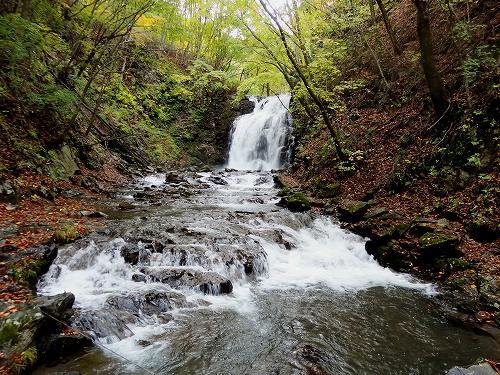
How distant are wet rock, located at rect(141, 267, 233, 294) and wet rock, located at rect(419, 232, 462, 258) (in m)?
4.44

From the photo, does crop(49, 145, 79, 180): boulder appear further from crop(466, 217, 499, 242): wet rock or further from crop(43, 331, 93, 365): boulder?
crop(466, 217, 499, 242): wet rock

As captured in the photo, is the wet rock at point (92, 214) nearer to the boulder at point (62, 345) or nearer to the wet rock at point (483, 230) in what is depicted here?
the boulder at point (62, 345)

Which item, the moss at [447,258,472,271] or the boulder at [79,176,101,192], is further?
the boulder at [79,176,101,192]

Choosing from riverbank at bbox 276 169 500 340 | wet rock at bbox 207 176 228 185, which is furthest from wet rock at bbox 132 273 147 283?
wet rock at bbox 207 176 228 185

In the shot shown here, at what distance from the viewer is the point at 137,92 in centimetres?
2273

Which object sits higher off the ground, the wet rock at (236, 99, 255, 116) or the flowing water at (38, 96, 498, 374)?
the wet rock at (236, 99, 255, 116)

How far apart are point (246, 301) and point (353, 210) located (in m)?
5.07

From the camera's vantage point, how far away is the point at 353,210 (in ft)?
31.8

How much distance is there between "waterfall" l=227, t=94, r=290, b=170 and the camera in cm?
2152

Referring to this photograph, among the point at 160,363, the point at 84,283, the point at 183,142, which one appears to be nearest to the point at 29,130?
the point at 84,283

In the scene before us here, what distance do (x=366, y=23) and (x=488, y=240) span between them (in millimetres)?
13977

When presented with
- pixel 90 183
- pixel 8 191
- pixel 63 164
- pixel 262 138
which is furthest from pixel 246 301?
pixel 262 138

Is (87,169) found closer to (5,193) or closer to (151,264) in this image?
(5,193)

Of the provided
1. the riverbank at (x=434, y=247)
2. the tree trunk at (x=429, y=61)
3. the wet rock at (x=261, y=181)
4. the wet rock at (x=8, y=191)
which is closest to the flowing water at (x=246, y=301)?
the riverbank at (x=434, y=247)
